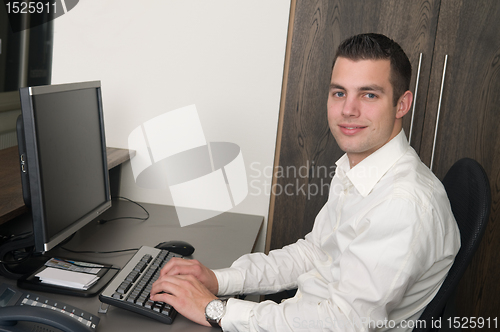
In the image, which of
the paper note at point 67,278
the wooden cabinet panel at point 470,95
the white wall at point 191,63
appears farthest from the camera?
the white wall at point 191,63

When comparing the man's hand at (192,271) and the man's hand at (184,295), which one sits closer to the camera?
the man's hand at (184,295)

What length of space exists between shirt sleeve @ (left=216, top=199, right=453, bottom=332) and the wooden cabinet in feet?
2.72

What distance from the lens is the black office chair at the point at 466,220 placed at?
894mm

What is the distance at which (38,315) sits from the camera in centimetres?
85

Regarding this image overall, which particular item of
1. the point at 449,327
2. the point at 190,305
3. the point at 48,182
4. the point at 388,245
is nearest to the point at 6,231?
the point at 48,182

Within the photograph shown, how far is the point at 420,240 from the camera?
925mm

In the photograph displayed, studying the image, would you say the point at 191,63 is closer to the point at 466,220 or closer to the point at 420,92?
the point at 420,92

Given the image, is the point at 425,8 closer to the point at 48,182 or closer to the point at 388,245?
the point at 388,245

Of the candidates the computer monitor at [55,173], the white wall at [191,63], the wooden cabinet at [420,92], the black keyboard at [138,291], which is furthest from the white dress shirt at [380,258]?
the white wall at [191,63]

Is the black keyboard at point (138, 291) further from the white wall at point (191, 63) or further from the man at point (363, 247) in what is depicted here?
the white wall at point (191, 63)

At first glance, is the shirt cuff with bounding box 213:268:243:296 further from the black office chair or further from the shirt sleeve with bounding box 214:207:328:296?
the black office chair

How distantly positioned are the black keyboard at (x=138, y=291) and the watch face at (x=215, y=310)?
0.08 m

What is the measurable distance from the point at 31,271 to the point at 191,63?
1079 millimetres

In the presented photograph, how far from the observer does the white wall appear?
1.83m
